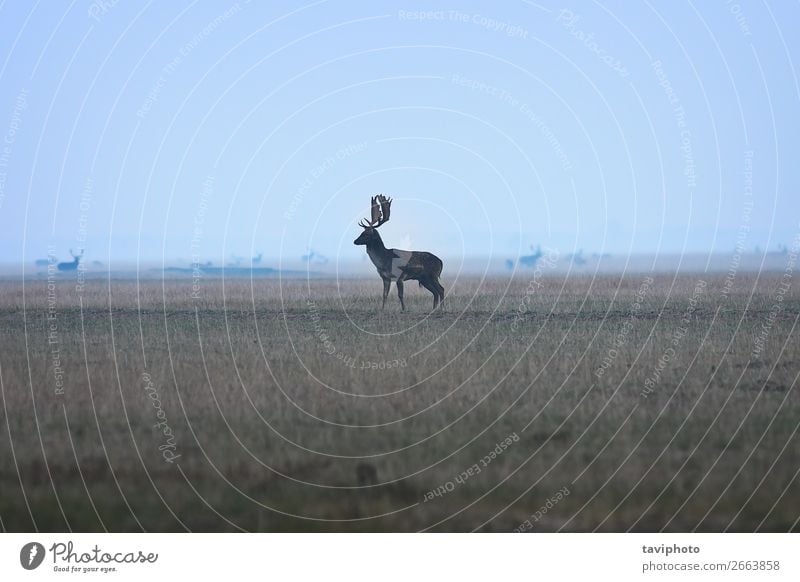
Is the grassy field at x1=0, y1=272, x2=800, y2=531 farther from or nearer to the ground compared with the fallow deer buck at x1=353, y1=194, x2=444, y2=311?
nearer to the ground

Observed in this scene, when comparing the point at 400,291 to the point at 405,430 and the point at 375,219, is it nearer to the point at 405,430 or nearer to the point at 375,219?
the point at 375,219

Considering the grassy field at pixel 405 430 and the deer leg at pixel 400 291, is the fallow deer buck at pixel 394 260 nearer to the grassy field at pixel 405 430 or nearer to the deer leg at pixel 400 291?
the deer leg at pixel 400 291

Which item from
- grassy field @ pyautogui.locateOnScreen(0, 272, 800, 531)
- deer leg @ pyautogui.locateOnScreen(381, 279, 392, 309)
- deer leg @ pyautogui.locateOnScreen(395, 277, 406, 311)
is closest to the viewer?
grassy field @ pyautogui.locateOnScreen(0, 272, 800, 531)

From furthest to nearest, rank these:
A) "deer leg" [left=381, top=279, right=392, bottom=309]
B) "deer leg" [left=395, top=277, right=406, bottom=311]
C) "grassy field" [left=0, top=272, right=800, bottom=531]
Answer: "deer leg" [left=381, top=279, right=392, bottom=309], "deer leg" [left=395, top=277, right=406, bottom=311], "grassy field" [left=0, top=272, right=800, bottom=531]

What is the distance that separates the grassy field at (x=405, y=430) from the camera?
30.7 ft

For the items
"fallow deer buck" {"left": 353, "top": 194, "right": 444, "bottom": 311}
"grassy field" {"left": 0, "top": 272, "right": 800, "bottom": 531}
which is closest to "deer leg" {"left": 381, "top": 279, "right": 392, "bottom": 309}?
"fallow deer buck" {"left": 353, "top": 194, "right": 444, "bottom": 311}

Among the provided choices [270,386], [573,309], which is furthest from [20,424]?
[573,309]

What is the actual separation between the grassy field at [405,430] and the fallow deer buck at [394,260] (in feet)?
19.0

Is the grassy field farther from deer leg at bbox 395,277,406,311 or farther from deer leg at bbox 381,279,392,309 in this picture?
deer leg at bbox 381,279,392,309

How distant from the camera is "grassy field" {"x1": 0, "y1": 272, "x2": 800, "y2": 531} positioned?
9.35 metres

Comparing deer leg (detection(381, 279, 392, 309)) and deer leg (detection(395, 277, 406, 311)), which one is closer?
deer leg (detection(395, 277, 406, 311))

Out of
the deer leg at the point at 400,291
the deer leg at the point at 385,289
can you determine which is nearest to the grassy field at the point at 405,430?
the deer leg at the point at 400,291

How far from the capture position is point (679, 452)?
1066 centimetres

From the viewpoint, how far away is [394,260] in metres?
25.4
